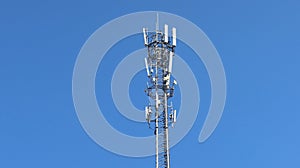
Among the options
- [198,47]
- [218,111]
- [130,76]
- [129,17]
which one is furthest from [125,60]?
[218,111]

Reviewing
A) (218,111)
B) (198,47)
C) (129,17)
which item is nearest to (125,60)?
(129,17)

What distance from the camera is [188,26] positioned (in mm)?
18734

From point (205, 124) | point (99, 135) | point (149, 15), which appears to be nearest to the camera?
point (99, 135)

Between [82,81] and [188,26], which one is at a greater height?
[188,26]

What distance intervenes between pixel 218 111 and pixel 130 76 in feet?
12.4

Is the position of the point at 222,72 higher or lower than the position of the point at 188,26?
lower

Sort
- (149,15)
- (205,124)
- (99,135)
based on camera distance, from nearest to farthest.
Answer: (99,135) < (205,124) < (149,15)

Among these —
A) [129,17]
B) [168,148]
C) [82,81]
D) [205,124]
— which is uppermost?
[129,17]

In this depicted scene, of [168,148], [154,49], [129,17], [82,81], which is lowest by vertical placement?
[168,148]

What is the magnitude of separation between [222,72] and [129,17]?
14.7ft

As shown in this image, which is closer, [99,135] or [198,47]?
[99,135]

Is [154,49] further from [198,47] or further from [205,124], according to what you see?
[205,124]

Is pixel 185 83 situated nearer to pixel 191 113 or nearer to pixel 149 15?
pixel 191 113

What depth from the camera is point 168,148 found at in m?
17.2
